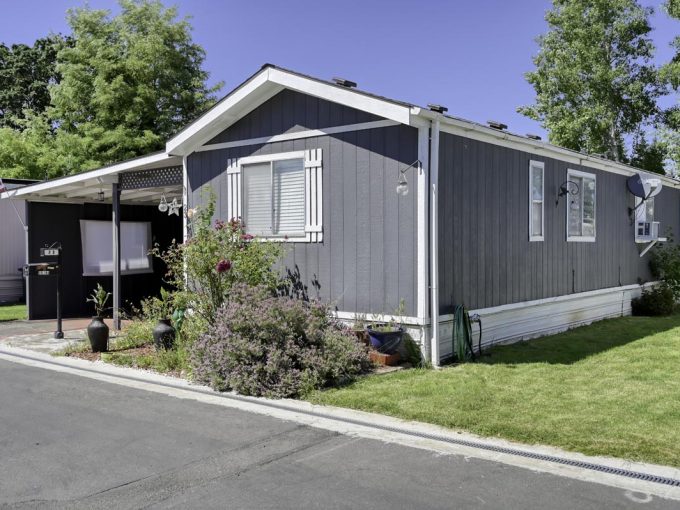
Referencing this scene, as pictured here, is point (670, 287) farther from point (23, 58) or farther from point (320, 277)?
point (23, 58)

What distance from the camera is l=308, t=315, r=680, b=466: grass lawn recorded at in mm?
4883

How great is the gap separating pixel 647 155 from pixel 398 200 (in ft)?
53.8

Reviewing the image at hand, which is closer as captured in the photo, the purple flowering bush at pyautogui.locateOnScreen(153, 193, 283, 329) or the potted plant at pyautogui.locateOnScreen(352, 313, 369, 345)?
the potted plant at pyautogui.locateOnScreen(352, 313, 369, 345)

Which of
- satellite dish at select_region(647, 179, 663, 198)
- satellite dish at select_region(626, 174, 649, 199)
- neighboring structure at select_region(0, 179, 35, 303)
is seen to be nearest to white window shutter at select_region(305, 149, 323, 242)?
satellite dish at select_region(626, 174, 649, 199)

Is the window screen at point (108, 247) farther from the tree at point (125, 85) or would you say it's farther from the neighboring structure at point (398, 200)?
the tree at point (125, 85)

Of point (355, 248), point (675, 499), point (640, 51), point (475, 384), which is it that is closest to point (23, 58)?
point (640, 51)

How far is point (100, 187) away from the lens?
12.8 meters

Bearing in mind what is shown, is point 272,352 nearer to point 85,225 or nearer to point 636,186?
point 85,225

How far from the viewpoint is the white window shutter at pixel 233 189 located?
952 centimetres

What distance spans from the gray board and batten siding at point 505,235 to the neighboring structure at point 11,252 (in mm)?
12926

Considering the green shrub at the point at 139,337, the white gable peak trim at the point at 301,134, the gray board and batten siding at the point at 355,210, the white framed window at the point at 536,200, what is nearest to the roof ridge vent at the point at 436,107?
the gray board and batten siding at the point at 355,210

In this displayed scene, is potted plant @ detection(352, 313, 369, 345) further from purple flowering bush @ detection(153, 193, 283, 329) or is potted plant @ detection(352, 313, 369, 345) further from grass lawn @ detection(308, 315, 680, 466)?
purple flowering bush @ detection(153, 193, 283, 329)

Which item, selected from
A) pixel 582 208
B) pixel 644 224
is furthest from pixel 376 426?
pixel 644 224

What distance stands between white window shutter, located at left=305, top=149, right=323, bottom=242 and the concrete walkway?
417 cm
